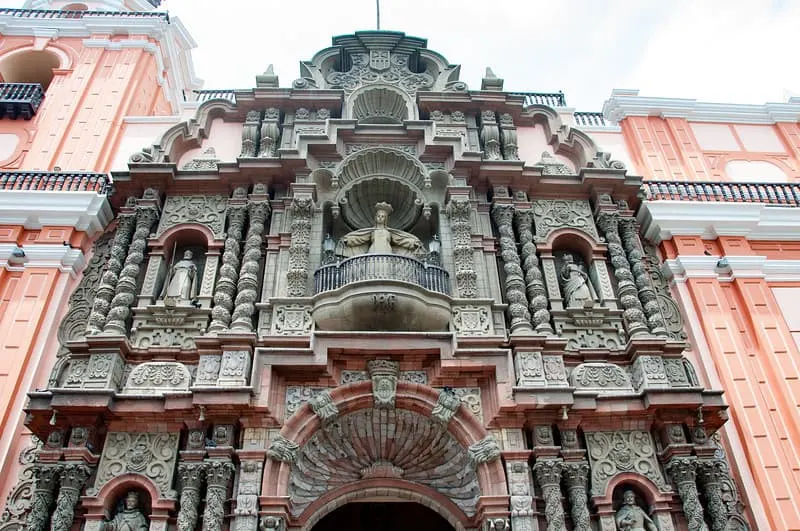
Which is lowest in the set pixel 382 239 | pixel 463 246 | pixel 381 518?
pixel 381 518

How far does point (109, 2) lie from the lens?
1986 cm

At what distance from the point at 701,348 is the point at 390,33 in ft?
31.0

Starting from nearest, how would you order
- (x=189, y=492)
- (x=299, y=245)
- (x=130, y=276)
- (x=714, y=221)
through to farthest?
(x=189, y=492) → (x=130, y=276) → (x=299, y=245) → (x=714, y=221)

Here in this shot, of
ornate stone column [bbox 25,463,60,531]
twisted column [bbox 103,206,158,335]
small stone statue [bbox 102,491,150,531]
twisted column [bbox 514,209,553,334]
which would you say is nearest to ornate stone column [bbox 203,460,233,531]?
small stone statue [bbox 102,491,150,531]

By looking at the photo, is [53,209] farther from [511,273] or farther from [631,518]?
[631,518]

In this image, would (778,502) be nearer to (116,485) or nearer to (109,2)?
(116,485)

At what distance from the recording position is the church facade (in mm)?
8922

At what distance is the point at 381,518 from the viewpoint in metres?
12.4

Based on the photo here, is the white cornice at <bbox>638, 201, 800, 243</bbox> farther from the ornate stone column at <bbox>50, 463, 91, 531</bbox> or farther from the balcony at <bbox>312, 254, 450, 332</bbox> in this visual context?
the ornate stone column at <bbox>50, 463, 91, 531</bbox>

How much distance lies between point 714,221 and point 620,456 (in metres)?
5.89

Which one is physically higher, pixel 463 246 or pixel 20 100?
pixel 20 100

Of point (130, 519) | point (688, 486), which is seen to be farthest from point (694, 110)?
point (130, 519)

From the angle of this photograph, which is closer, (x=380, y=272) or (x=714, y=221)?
(x=380, y=272)

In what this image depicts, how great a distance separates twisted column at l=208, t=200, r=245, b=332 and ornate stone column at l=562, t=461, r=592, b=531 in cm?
556
